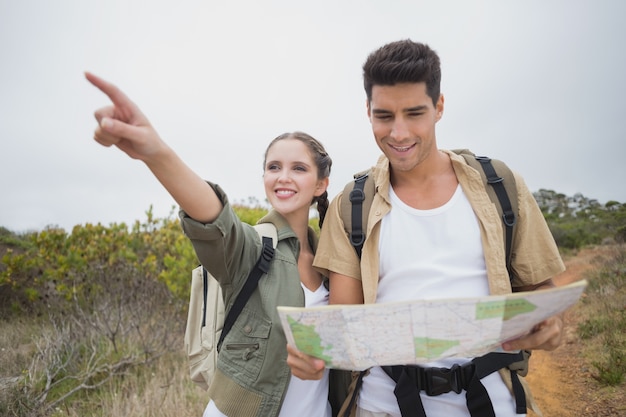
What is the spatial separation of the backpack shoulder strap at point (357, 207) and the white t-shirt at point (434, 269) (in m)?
0.10

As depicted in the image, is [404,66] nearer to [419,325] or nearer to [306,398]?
[419,325]

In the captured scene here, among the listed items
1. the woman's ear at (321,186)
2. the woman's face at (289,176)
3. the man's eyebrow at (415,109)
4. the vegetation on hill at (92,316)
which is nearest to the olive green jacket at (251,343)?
the woman's face at (289,176)

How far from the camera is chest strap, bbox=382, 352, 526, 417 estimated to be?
5.82ft

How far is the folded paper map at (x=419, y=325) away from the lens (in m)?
1.24

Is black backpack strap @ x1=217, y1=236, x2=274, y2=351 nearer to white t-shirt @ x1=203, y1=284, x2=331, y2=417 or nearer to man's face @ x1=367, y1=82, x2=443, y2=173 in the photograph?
white t-shirt @ x1=203, y1=284, x2=331, y2=417

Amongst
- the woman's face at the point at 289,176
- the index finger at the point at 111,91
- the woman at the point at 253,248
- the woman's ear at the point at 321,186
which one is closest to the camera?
the index finger at the point at 111,91

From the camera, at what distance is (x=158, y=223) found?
27.6ft

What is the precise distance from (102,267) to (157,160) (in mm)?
6293

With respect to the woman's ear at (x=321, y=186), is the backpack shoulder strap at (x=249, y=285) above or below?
below

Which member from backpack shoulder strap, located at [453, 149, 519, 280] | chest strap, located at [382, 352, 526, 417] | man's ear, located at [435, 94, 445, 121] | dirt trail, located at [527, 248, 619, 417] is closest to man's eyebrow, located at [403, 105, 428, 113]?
man's ear, located at [435, 94, 445, 121]

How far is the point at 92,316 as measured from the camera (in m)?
6.12

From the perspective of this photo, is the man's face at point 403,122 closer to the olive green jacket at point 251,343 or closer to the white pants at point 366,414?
the olive green jacket at point 251,343

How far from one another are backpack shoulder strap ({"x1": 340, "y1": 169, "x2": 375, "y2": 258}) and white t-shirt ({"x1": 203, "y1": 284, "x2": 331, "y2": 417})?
1.23ft

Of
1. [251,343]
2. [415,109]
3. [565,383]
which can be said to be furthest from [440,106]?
[565,383]
